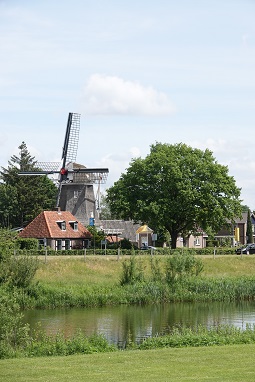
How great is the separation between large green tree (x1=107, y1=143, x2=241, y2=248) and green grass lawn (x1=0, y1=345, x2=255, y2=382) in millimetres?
50161

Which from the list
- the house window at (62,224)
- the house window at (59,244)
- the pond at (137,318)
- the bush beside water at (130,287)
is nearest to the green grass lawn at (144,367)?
the pond at (137,318)

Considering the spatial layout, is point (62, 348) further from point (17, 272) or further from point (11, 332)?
point (17, 272)

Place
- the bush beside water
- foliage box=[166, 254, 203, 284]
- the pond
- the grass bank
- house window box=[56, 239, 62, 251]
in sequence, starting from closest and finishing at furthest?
the pond → the bush beside water → the grass bank → foliage box=[166, 254, 203, 284] → house window box=[56, 239, 62, 251]

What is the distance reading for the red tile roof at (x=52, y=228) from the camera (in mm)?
72312

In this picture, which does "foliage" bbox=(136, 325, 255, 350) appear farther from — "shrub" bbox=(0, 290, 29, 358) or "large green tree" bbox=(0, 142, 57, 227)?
"large green tree" bbox=(0, 142, 57, 227)

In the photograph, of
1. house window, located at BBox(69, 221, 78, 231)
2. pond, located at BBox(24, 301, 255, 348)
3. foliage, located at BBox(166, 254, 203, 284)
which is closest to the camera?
pond, located at BBox(24, 301, 255, 348)

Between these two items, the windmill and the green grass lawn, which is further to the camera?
the windmill

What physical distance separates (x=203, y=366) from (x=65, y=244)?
5629cm

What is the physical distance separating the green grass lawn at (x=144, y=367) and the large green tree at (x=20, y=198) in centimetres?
8135

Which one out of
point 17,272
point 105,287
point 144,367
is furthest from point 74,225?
point 144,367

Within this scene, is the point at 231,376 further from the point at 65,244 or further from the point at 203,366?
the point at 65,244

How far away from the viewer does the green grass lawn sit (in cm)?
1672

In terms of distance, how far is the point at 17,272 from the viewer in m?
44.6

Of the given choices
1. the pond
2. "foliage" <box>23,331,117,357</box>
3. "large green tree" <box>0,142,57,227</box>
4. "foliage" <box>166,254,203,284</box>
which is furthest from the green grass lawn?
"large green tree" <box>0,142,57,227</box>
